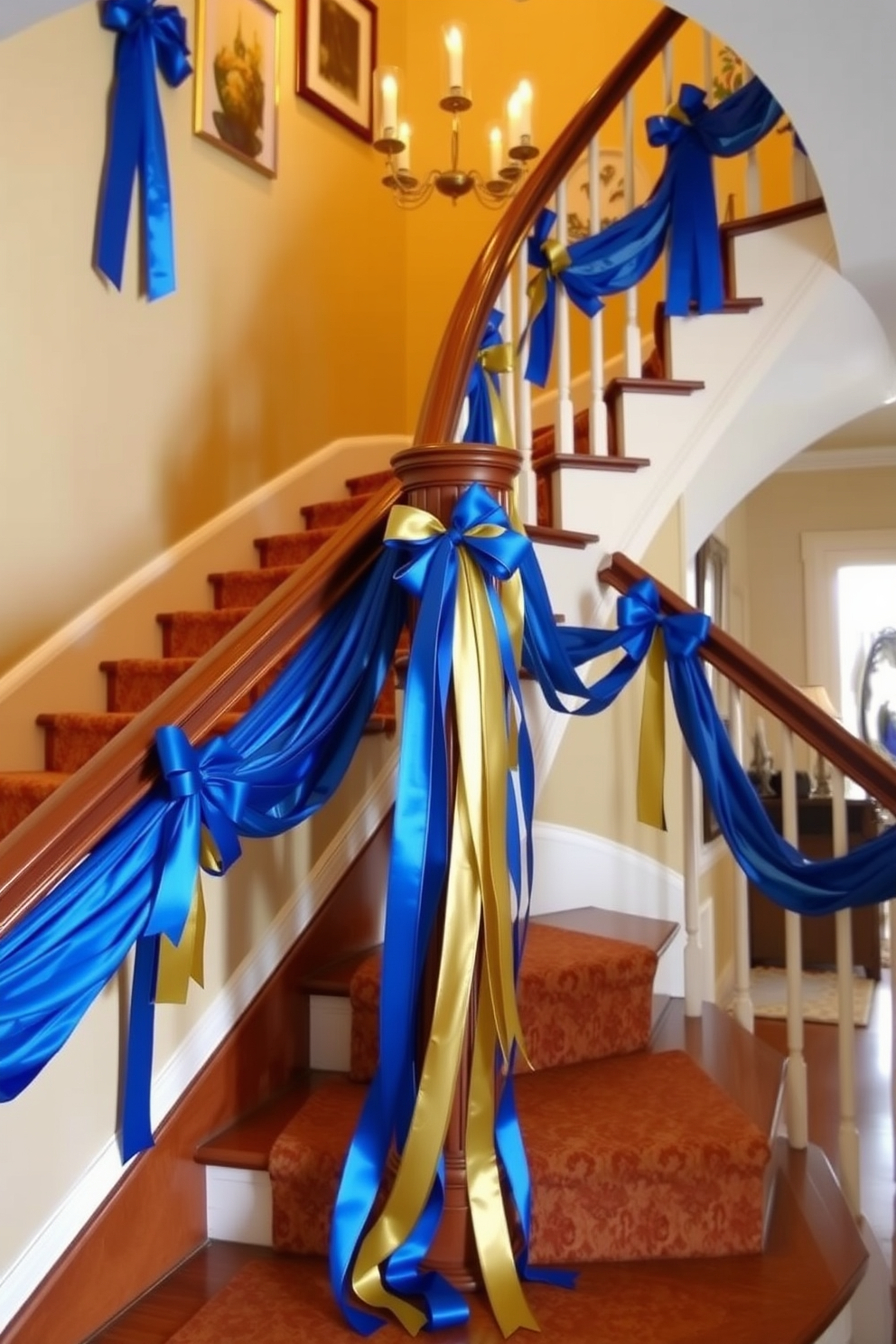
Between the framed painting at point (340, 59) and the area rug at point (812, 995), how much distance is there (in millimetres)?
3994

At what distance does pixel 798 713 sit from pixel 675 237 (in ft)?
4.99

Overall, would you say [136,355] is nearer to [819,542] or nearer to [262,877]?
[262,877]

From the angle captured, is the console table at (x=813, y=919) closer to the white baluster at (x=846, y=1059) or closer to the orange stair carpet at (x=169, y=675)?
the orange stair carpet at (x=169, y=675)

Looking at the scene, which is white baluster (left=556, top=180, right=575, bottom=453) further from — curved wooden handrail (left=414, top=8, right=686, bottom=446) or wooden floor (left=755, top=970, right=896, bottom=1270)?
wooden floor (left=755, top=970, right=896, bottom=1270)

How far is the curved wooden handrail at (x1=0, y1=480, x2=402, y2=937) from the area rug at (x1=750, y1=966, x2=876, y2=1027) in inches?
127

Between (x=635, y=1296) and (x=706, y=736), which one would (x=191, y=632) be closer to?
(x=706, y=736)

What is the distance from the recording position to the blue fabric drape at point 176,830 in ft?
4.68

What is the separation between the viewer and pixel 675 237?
3094mm

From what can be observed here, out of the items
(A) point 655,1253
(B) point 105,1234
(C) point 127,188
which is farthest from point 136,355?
(A) point 655,1253

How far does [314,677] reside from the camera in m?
1.95

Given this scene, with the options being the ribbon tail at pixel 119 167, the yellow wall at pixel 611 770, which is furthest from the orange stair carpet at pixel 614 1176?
the ribbon tail at pixel 119 167

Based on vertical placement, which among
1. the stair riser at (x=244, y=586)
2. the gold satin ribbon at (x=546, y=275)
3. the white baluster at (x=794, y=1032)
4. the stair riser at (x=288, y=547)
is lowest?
the white baluster at (x=794, y=1032)

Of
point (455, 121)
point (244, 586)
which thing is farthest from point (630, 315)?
point (244, 586)

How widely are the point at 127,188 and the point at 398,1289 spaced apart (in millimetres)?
3166
